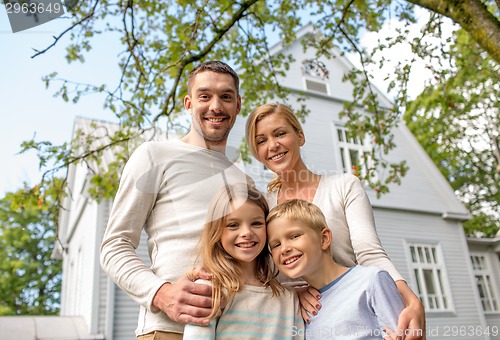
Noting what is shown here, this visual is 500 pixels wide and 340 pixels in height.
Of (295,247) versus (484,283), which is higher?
(484,283)

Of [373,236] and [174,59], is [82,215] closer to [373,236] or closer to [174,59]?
[174,59]

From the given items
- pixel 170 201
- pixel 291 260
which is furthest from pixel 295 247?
pixel 170 201

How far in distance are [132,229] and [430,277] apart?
38.1 feet

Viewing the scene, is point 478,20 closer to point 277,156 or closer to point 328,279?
point 277,156

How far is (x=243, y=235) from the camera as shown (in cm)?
157

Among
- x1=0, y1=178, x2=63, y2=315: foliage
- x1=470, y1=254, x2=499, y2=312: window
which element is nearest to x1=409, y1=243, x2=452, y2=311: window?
x1=470, y1=254, x2=499, y2=312: window

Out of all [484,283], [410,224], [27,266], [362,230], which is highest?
[27,266]

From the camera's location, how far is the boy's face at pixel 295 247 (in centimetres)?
155

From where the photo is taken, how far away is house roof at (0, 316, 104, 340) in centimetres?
862

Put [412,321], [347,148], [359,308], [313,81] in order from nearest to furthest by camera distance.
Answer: [412,321], [359,308], [347,148], [313,81]

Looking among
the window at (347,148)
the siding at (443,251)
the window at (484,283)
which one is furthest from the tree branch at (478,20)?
the window at (484,283)

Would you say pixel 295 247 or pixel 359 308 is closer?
pixel 359 308

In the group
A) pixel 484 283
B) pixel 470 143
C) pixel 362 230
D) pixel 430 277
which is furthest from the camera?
pixel 470 143

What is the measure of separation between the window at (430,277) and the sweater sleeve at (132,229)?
1090 centimetres
